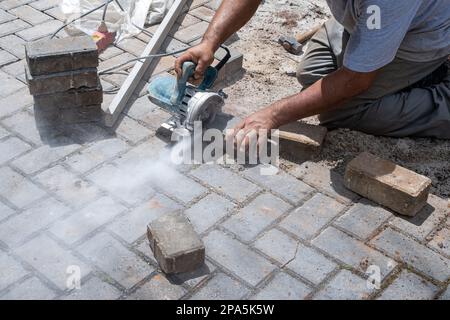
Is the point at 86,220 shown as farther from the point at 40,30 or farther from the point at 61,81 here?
the point at 40,30

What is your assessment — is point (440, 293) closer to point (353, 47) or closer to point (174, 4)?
point (353, 47)

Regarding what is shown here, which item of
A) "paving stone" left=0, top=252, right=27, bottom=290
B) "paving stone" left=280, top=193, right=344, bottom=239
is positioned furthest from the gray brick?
"paving stone" left=0, top=252, right=27, bottom=290

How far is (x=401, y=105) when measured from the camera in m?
4.75

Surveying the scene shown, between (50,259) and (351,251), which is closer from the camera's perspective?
(50,259)

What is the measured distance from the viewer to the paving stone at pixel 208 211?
159 inches

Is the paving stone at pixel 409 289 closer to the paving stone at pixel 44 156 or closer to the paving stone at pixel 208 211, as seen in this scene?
the paving stone at pixel 208 211

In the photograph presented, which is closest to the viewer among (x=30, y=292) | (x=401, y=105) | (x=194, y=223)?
(x=30, y=292)

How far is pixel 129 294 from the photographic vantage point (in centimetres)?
355

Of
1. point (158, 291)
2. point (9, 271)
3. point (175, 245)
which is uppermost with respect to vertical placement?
point (175, 245)

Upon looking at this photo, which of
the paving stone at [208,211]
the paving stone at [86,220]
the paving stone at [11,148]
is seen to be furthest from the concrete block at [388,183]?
the paving stone at [11,148]

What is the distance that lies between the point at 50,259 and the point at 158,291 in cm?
65

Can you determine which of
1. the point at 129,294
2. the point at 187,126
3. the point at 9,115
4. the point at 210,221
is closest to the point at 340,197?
the point at 210,221

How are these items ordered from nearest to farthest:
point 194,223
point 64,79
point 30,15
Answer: point 194,223 < point 64,79 < point 30,15

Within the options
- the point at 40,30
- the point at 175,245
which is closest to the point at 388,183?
the point at 175,245
